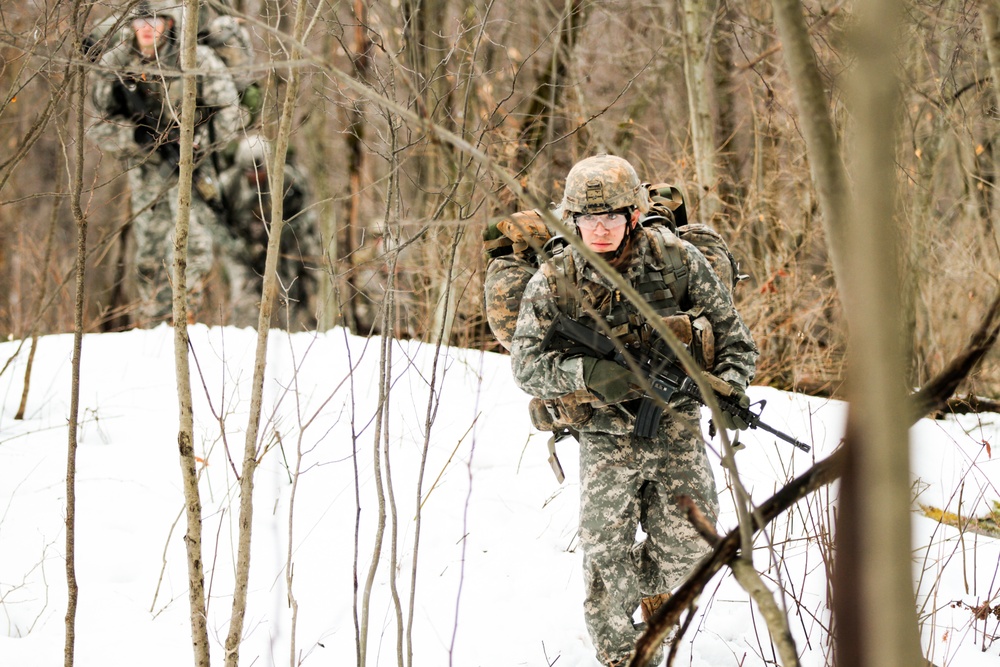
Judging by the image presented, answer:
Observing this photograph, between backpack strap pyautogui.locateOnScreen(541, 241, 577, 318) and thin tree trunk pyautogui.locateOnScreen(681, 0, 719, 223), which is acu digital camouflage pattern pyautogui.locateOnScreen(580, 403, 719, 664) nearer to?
backpack strap pyautogui.locateOnScreen(541, 241, 577, 318)

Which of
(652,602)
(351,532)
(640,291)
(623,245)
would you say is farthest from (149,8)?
(652,602)

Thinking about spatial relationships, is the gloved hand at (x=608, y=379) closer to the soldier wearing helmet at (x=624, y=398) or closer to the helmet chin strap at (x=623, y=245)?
the soldier wearing helmet at (x=624, y=398)

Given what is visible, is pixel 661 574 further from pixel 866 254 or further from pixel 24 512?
pixel 24 512

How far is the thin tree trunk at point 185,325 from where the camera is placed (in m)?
1.74

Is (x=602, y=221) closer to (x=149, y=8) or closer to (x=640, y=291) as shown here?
(x=640, y=291)

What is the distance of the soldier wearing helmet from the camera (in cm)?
275

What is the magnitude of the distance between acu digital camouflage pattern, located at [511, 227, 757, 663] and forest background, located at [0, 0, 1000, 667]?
353 mm

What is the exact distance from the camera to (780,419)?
479cm

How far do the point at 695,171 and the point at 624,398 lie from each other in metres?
4.09

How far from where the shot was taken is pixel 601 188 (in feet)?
9.02

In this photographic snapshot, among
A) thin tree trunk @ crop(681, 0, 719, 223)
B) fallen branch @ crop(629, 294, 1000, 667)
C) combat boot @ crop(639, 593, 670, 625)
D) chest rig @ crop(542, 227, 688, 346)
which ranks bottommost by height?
combat boot @ crop(639, 593, 670, 625)

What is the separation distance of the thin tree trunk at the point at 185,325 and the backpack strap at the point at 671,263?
5.42 ft

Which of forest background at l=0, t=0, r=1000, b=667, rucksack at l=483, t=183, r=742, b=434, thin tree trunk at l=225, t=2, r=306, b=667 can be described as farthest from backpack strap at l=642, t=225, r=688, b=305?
thin tree trunk at l=225, t=2, r=306, b=667

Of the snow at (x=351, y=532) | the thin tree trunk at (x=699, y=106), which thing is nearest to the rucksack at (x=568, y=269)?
the snow at (x=351, y=532)
